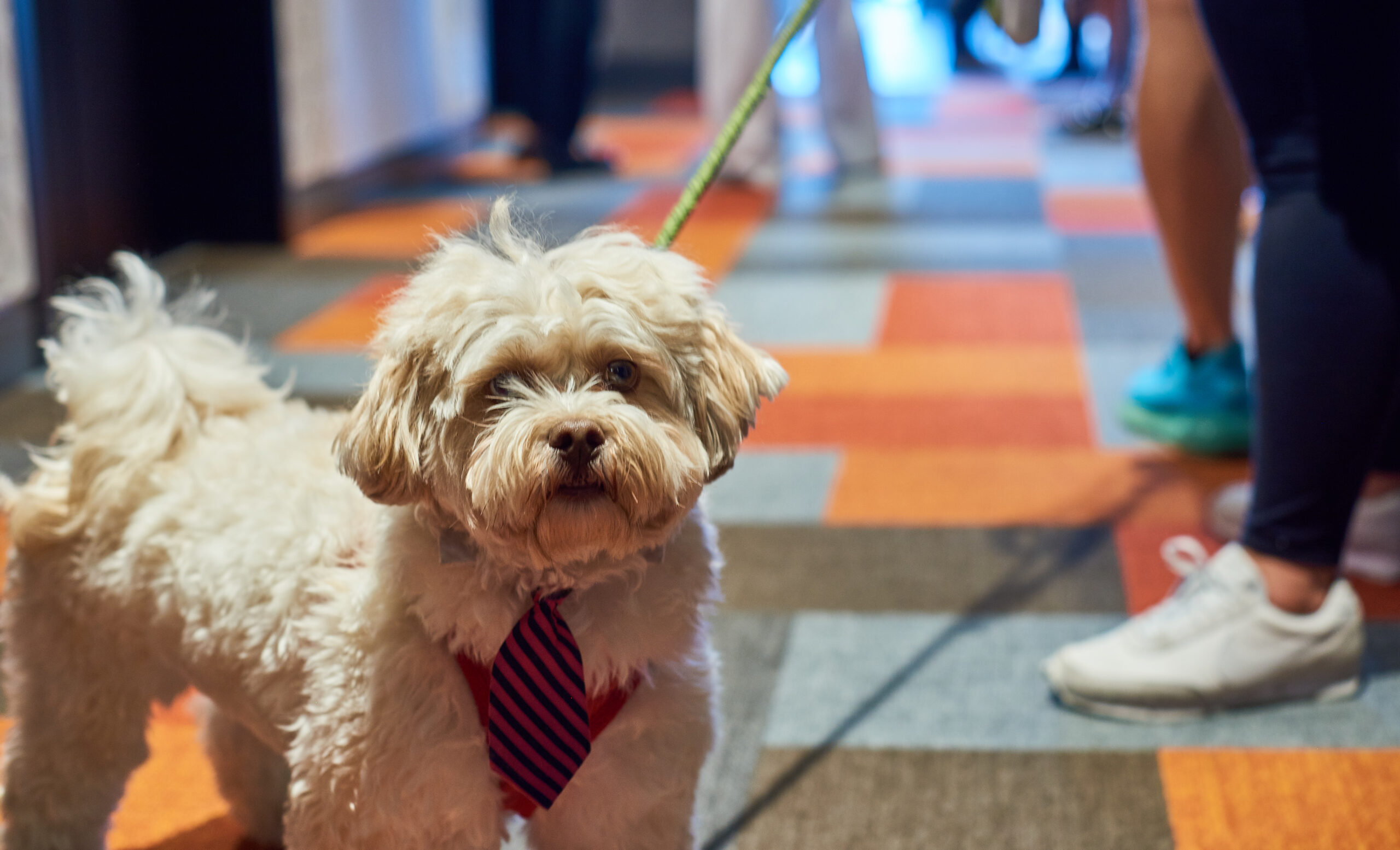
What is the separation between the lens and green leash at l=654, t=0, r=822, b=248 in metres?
1.24

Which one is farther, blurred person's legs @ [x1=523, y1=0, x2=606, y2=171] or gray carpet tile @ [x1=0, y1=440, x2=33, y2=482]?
blurred person's legs @ [x1=523, y1=0, x2=606, y2=171]

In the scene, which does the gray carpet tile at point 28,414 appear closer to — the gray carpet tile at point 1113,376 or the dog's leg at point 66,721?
the dog's leg at point 66,721

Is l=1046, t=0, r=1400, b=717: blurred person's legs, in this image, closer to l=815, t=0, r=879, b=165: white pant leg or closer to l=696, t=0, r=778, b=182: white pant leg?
l=696, t=0, r=778, b=182: white pant leg

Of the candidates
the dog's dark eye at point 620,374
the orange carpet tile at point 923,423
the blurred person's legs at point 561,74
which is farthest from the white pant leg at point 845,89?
the dog's dark eye at point 620,374

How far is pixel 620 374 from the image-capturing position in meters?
1.05

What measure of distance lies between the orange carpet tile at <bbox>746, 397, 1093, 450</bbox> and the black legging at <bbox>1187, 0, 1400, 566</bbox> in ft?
3.50

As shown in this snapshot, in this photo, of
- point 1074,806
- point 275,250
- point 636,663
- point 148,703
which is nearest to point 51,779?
point 148,703

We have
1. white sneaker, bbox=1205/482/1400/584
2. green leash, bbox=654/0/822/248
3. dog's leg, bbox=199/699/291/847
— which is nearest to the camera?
green leash, bbox=654/0/822/248

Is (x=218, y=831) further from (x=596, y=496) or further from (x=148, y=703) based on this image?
(x=596, y=496)

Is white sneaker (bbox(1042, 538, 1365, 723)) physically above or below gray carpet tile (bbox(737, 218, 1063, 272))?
above

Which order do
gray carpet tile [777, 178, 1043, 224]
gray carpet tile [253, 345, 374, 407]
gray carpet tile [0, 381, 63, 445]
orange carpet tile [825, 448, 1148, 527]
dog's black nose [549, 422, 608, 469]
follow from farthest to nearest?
1. gray carpet tile [777, 178, 1043, 224]
2. gray carpet tile [253, 345, 374, 407]
3. gray carpet tile [0, 381, 63, 445]
4. orange carpet tile [825, 448, 1148, 527]
5. dog's black nose [549, 422, 608, 469]

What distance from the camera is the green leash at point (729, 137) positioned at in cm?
124

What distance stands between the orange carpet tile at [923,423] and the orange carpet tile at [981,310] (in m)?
0.48

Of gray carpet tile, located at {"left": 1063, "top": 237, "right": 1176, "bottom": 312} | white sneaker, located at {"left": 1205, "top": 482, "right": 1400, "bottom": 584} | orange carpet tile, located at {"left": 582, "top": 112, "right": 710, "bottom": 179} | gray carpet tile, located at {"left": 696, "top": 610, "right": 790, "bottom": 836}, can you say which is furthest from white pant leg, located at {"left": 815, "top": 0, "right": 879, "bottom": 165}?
gray carpet tile, located at {"left": 696, "top": 610, "right": 790, "bottom": 836}
